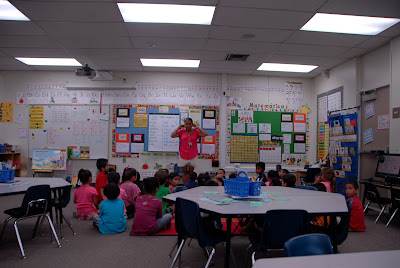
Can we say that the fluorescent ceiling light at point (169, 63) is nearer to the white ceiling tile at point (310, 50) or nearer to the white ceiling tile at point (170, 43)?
the white ceiling tile at point (170, 43)

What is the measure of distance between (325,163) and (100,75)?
5711 mm

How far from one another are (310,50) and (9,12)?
509 centimetres

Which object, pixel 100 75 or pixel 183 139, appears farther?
pixel 100 75

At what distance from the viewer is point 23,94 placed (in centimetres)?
707

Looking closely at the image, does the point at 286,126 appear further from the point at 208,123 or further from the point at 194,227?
the point at 194,227

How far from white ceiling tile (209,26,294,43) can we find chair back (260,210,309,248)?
3.25m

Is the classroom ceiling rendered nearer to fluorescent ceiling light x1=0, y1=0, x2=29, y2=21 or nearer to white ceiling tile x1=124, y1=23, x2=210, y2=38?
white ceiling tile x1=124, y1=23, x2=210, y2=38

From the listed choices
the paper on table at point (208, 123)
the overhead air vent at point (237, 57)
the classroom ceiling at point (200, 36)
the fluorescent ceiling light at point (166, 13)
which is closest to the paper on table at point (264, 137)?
the paper on table at point (208, 123)

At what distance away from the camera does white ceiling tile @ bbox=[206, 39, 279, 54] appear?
5.04 m

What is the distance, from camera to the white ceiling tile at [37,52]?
5543 millimetres

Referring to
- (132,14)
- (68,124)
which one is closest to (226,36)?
(132,14)

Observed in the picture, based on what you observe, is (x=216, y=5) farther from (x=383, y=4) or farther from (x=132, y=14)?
(x=383, y=4)

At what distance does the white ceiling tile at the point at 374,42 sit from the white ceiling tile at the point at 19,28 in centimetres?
560

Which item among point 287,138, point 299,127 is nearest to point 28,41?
point 287,138
